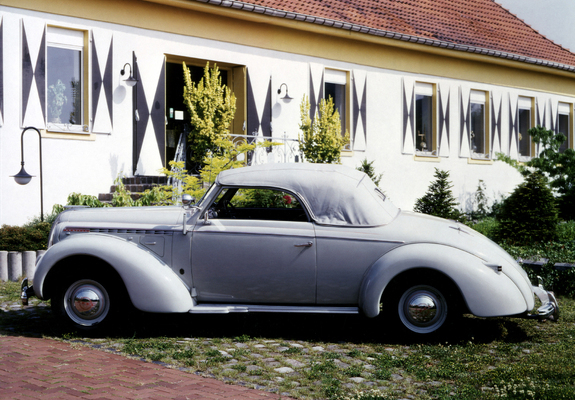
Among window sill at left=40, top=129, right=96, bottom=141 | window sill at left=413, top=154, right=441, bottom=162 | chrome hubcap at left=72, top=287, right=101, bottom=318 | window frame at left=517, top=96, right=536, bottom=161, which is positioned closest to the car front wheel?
chrome hubcap at left=72, top=287, right=101, bottom=318

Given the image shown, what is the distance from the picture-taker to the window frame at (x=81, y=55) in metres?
11.3

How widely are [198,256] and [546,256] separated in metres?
4.94

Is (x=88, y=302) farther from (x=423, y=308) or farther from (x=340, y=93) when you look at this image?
(x=340, y=93)

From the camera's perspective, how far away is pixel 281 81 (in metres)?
14.5

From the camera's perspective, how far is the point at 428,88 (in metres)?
17.5

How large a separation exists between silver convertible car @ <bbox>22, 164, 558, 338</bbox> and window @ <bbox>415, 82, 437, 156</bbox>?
12.0 metres

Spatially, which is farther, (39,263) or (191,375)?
(39,263)

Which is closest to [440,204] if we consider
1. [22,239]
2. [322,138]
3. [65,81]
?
[322,138]

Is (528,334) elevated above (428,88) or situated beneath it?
situated beneath

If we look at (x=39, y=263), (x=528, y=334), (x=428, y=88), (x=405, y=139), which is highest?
(x=428, y=88)

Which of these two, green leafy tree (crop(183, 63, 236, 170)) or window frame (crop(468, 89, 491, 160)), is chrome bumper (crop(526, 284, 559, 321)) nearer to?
green leafy tree (crop(183, 63, 236, 170))

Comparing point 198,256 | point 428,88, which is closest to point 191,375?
point 198,256

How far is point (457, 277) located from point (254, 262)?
1.75m

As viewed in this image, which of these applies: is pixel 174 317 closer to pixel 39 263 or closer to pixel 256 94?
pixel 39 263
